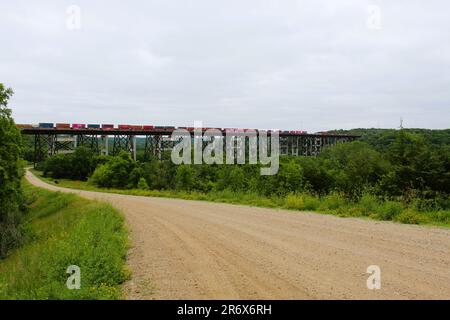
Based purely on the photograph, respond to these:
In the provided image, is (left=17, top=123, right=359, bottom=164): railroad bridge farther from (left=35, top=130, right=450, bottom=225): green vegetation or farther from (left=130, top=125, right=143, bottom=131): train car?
(left=35, top=130, right=450, bottom=225): green vegetation

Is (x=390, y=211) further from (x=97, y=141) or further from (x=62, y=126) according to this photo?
(x=97, y=141)

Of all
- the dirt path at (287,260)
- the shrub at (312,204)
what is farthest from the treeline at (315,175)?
the dirt path at (287,260)

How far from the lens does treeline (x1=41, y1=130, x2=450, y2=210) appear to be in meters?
22.3

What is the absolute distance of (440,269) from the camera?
708 cm

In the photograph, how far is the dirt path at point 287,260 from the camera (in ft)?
19.9

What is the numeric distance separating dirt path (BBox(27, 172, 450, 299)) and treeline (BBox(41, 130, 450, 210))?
5.16m

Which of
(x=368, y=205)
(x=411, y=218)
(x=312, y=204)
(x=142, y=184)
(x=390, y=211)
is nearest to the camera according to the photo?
(x=411, y=218)

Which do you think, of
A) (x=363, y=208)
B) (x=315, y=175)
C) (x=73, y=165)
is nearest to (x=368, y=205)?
(x=363, y=208)

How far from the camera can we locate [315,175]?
5356cm

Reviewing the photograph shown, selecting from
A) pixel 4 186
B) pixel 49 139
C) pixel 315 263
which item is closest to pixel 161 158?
pixel 49 139

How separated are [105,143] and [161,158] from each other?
15352 mm

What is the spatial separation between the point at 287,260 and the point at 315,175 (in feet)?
154

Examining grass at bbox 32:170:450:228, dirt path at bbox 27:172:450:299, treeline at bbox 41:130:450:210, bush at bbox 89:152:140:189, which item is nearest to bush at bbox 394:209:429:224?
grass at bbox 32:170:450:228
